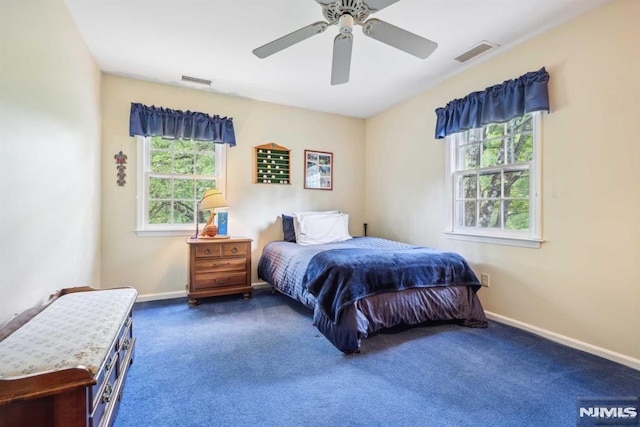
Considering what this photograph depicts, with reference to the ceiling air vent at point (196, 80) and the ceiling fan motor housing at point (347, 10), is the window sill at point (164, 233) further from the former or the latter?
the ceiling fan motor housing at point (347, 10)

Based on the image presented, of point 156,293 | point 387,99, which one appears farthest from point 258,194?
point 387,99

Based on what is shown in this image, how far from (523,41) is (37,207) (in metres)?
3.77

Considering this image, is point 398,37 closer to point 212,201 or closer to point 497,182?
point 497,182

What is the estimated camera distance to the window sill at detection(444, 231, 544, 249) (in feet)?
8.16

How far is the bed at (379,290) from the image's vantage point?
2195mm

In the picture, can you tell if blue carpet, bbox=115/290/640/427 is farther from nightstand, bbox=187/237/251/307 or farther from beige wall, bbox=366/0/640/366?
nightstand, bbox=187/237/251/307

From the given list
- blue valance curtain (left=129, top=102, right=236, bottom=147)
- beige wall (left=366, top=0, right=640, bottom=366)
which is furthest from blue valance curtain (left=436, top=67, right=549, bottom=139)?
blue valance curtain (left=129, top=102, right=236, bottom=147)

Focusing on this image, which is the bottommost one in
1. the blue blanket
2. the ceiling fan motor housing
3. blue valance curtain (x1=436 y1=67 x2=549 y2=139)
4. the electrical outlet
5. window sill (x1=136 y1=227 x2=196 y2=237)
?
the electrical outlet

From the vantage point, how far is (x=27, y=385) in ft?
2.99

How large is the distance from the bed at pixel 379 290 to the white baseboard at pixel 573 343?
0.23m

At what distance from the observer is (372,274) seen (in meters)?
2.33

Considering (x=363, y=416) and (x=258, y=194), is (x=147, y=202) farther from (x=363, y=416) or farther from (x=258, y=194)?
(x=363, y=416)

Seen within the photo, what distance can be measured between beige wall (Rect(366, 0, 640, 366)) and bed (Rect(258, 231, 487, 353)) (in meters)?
0.45

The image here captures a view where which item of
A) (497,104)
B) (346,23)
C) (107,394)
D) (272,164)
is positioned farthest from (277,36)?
(107,394)
